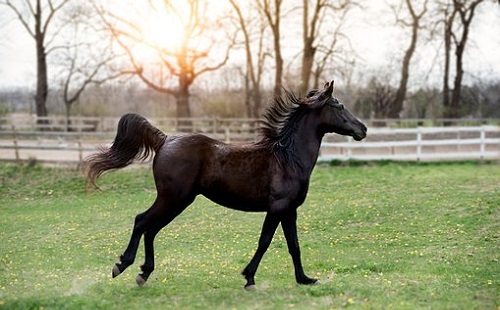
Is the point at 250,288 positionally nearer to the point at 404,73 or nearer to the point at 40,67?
the point at 404,73

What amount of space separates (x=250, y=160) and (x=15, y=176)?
14.2 meters

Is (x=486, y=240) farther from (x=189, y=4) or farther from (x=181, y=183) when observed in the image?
(x=189, y=4)

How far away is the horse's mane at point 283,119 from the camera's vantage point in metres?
6.84

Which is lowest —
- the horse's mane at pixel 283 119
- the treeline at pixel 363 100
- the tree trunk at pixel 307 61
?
the horse's mane at pixel 283 119

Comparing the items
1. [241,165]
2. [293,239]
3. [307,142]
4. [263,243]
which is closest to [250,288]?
[263,243]

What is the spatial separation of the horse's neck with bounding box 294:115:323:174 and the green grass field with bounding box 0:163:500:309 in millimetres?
1418

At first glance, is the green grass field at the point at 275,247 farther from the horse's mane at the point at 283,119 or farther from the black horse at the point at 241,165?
the horse's mane at the point at 283,119

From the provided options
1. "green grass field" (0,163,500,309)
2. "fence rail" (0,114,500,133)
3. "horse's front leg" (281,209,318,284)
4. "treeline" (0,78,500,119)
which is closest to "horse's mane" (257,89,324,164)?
"horse's front leg" (281,209,318,284)

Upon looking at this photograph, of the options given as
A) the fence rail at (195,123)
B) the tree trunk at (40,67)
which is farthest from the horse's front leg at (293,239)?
the tree trunk at (40,67)

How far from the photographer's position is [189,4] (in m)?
28.8

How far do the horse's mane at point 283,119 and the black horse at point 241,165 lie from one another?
0.01m

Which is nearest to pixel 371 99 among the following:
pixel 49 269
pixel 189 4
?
pixel 189 4

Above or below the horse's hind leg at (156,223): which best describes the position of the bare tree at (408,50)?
above

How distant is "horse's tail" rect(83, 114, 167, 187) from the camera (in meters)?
6.67
